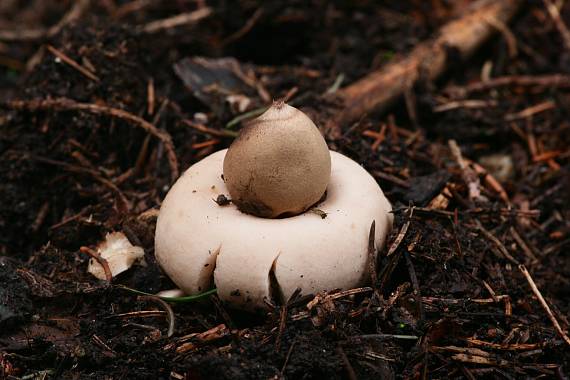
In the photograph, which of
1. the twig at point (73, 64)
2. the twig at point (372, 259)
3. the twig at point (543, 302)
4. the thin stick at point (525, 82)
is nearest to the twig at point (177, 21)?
the twig at point (73, 64)

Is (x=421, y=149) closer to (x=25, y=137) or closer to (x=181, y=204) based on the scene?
(x=181, y=204)

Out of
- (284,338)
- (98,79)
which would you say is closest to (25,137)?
(98,79)

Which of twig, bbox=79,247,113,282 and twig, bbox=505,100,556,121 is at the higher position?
twig, bbox=79,247,113,282

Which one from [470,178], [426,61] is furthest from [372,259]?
[426,61]

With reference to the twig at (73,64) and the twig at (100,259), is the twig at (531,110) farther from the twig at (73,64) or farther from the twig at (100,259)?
the twig at (100,259)

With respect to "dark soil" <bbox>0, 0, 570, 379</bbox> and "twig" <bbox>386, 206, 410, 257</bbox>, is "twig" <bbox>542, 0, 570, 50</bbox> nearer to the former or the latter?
"dark soil" <bbox>0, 0, 570, 379</bbox>

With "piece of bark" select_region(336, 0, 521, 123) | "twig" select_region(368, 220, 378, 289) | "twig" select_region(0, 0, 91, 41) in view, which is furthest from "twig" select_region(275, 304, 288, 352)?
"twig" select_region(0, 0, 91, 41)

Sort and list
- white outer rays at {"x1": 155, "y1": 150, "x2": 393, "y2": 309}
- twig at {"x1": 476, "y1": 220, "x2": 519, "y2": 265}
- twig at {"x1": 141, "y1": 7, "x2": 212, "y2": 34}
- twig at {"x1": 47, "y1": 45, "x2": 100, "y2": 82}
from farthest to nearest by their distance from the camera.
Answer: twig at {"x1": 141, "y1": 7, "x2": 212, "y2": 34}, twig at {"x1": 47, "y1": 45, "x2": 100, "y2": 82}, twig at {"x1": 476, "y1": 220, "x2": 519, "y2": 265}, white outer rays at {"x1": 155, "y1": 150, "x2": 393, "y2": 309}
